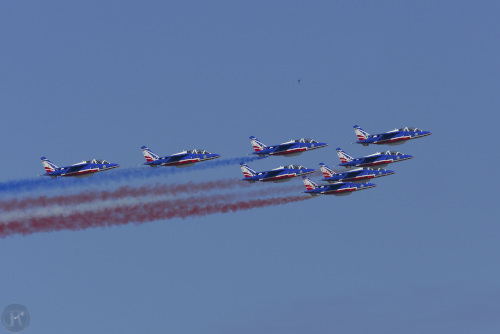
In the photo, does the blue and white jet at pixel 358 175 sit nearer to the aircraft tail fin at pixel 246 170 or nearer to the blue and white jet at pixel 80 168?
the aircraft tail fin at pixel 246 170

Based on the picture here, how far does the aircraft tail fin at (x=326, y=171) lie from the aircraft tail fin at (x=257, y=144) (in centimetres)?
1089

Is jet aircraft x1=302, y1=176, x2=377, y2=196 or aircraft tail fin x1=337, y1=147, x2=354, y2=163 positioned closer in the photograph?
jet aircraft x1=302, y1=176, x2=377, y2=196

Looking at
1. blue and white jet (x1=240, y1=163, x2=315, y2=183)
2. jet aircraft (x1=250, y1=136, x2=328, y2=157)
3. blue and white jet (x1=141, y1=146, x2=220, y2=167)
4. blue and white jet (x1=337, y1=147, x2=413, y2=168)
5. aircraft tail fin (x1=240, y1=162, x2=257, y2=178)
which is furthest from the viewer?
blue and white jet (x1=337, y1=147, x2=413, y2=168)

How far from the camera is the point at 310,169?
15725 cm

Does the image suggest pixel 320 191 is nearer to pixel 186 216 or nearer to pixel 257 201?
pixel 257 201

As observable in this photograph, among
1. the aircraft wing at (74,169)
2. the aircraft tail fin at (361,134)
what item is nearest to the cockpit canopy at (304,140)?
the aircraft tail fin at (361,134)

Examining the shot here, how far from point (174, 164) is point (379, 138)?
31.3 metres

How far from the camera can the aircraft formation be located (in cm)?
15025

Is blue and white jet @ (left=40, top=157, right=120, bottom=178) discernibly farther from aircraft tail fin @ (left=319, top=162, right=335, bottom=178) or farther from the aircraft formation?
aircraft tail fin @ (left=319, top=162, right=335, bottom=178)

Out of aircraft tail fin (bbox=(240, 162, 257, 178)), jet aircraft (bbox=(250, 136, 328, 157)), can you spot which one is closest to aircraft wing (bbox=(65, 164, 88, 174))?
aircraft tail fin (bbox=(240, 162, 257, 178))

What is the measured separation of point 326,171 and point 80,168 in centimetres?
3810

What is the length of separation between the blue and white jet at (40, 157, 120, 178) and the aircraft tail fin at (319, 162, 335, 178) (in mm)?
32336

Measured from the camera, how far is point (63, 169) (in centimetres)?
14800

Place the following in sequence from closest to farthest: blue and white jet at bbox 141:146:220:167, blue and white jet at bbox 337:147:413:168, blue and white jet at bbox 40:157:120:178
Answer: blue and white jet at bbox 40:157:120:178 → blue and white jet at bbox 141:146:220:167 → blue and white jet at bbox 337:147:413:168
